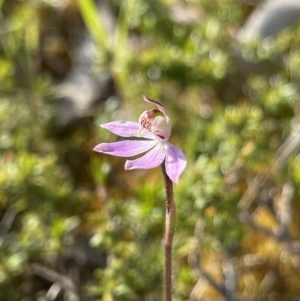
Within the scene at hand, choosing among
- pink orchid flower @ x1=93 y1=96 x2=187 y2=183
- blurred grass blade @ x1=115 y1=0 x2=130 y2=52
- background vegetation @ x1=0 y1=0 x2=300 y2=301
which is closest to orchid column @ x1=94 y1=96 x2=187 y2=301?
pink orchid flower @ x1=93 y1=96 x2=187 y2=183

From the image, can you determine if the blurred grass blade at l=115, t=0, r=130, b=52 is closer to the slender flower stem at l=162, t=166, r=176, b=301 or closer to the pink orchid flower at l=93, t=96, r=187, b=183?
the pink orchid flower at l=93, t=96, r=187, b=183

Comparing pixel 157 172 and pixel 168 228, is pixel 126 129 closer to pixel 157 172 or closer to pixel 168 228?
pixel 168 228

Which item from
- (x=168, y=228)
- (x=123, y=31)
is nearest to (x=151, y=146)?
(x=168, y=228)

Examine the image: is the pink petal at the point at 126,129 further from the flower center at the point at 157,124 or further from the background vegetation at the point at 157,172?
the background vegetation at the point at 157,172

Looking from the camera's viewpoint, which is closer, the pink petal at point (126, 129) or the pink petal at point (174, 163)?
the pink petal at point (174, 163)

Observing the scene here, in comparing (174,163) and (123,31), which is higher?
(174,163)

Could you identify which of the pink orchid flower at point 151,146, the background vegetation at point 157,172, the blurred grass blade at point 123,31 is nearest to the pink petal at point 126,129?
the pink orchid flower at point 151,146

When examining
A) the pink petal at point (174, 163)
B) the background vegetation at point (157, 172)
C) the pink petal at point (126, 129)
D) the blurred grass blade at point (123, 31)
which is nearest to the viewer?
the pink petal at point (174, 163)

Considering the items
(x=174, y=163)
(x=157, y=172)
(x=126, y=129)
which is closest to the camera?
(x=174, y=163)
